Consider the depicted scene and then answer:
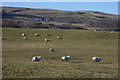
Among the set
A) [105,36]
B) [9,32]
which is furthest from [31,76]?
[105,36]

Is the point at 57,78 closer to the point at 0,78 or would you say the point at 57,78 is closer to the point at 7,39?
the point at 0,78

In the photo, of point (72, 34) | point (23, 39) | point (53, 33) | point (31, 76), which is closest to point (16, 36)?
point (23, 39)

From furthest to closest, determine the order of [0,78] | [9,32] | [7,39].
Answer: [9,32] → [7,39] → [0,78]

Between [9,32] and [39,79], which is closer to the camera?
[39,79]

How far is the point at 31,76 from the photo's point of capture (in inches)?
545

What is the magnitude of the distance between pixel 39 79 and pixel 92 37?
47.7 meters

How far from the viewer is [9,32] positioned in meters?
57.8

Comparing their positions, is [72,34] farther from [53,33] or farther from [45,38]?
[45,38]

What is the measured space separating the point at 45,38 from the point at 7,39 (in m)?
9.74

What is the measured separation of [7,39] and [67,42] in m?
14.7

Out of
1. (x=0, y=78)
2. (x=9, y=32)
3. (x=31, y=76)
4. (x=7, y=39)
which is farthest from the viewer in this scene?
(x=9, y=32)

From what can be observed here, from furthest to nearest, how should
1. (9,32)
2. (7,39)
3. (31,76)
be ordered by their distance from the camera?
(9,32) → (7,39) → (31,76)

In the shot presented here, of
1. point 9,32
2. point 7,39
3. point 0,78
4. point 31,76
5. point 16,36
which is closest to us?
point 0,78

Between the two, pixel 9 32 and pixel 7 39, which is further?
pixel 9 32
